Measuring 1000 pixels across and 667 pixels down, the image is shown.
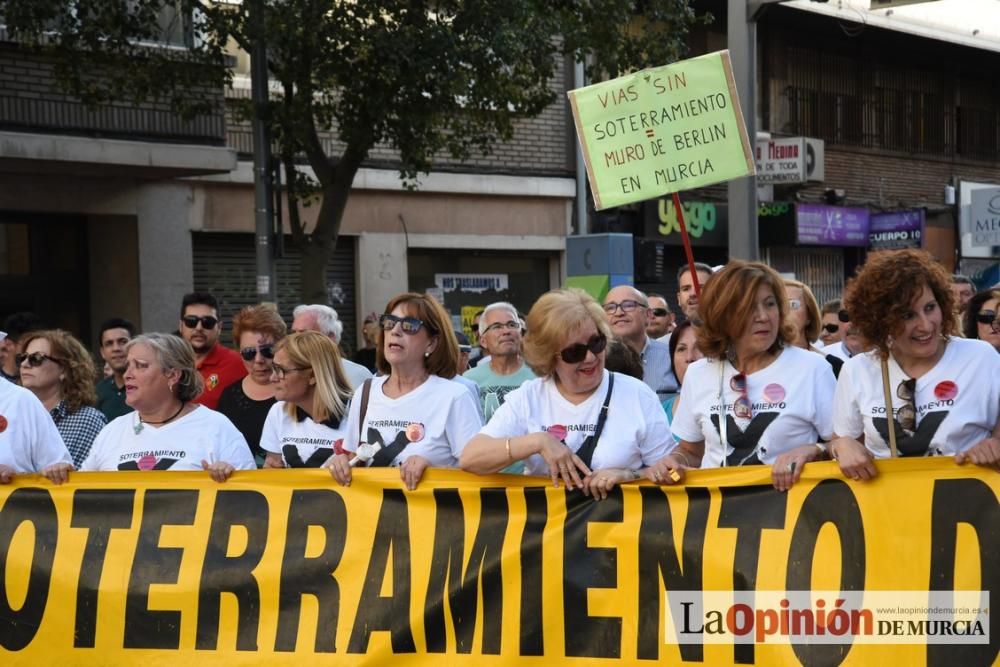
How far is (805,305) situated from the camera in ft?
21.8

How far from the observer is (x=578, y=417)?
525 cm

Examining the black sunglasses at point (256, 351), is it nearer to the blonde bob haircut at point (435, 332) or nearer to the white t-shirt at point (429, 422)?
the blonde bob haircut at point (435, 332)

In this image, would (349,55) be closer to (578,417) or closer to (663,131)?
(663,131)

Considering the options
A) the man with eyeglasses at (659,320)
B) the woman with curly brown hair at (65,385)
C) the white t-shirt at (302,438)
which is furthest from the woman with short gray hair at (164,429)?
the man with eyeglasses at (659,320)

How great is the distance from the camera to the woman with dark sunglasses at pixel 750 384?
521 centimetres

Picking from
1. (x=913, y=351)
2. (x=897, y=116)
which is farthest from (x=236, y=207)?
(x=897, y=116)

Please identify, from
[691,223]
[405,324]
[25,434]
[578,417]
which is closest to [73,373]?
[25,434]

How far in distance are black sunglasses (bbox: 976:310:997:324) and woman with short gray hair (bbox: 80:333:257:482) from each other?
12.8ft

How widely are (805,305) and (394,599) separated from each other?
2.40m

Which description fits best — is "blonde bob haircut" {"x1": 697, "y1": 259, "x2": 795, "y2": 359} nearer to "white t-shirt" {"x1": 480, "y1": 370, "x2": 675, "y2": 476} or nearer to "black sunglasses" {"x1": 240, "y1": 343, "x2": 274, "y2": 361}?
"white t-shirt" {"x1": 480, "y1": 370, "x2": 675, "y2": 476}

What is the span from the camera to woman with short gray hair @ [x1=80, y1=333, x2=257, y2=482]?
6012mm

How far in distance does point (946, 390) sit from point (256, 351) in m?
3.83

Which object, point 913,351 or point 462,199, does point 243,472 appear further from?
point 462,199

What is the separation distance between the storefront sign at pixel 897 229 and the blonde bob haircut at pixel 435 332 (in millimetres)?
19510
